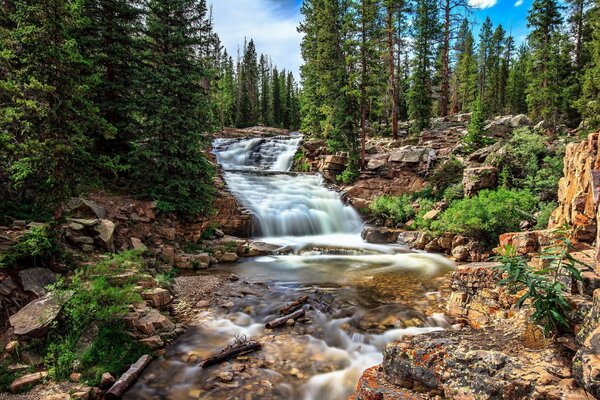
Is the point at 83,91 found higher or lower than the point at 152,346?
higher

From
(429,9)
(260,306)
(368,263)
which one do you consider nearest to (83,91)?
(260,306)

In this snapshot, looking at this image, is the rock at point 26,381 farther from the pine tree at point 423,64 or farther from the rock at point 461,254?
the pine tree at point 423,64

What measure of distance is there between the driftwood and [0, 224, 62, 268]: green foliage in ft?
10.3

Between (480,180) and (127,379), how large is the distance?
15.6 metres

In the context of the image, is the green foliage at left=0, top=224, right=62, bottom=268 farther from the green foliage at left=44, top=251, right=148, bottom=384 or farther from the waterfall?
the waterfall

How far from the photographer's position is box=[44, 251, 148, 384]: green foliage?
502 centimetres

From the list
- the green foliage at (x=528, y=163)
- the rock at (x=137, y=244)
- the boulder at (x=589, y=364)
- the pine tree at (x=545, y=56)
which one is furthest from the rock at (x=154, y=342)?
the pine tree at (x=545, y=56)

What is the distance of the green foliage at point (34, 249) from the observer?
6133 mm

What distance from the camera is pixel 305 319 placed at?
7320 mm

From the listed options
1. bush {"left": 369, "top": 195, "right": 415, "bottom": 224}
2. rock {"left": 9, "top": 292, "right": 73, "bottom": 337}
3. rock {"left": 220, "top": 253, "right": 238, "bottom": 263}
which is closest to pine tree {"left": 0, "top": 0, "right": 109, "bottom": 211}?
rock {"left": 9, "top": 292, "right": 73, "bottom": 337}

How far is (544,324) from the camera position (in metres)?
3.60

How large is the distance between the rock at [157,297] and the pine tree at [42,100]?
9.04ft

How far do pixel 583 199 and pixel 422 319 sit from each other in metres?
4.04

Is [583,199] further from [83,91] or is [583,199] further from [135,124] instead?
[135,124]
